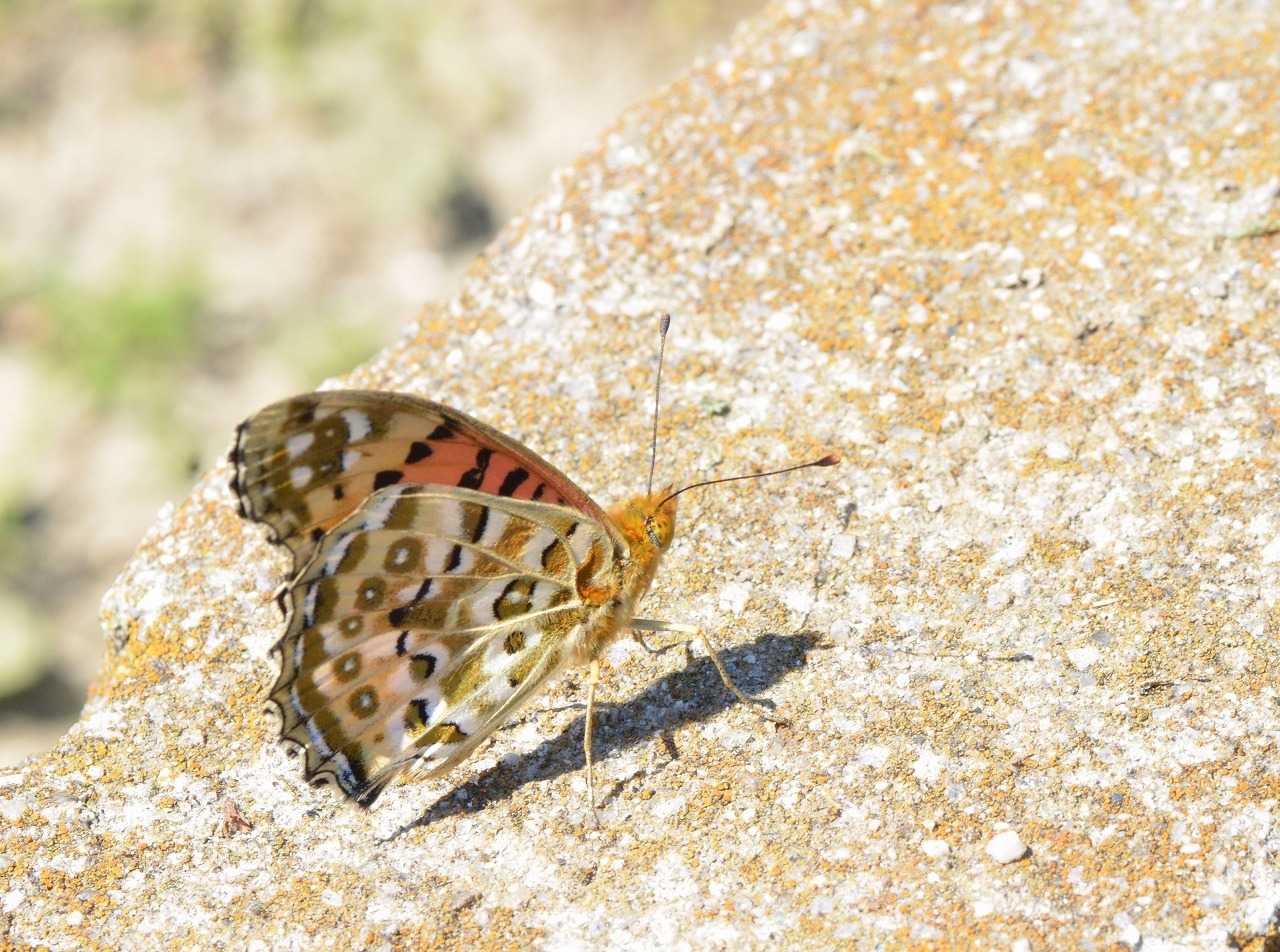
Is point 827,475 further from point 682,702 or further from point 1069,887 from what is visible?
point 1069,887

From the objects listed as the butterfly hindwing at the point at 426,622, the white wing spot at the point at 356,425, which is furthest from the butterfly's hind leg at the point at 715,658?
the white wing spot at the point at 356,425

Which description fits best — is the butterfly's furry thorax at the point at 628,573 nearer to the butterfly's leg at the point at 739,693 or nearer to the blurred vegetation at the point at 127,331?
the butterfly's leg at the point at 739,693

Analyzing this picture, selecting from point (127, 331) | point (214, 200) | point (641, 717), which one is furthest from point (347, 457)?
point (214, 200)

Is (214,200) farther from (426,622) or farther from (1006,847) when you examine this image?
(1006,847)

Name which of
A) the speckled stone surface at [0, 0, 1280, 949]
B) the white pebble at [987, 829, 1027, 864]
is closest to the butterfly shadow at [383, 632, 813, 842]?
the speckled stone surface at [0, 0, 1280, 949]

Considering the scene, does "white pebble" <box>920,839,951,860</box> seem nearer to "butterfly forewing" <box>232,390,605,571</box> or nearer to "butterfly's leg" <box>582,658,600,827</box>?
"butterfly's leg" <box>582,658,600,827</box>

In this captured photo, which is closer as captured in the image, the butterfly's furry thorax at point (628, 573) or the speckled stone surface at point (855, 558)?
the speckled stone surface at point (855, 558)

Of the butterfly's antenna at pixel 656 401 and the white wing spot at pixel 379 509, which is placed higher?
the white wing spot at pixel 379 509
